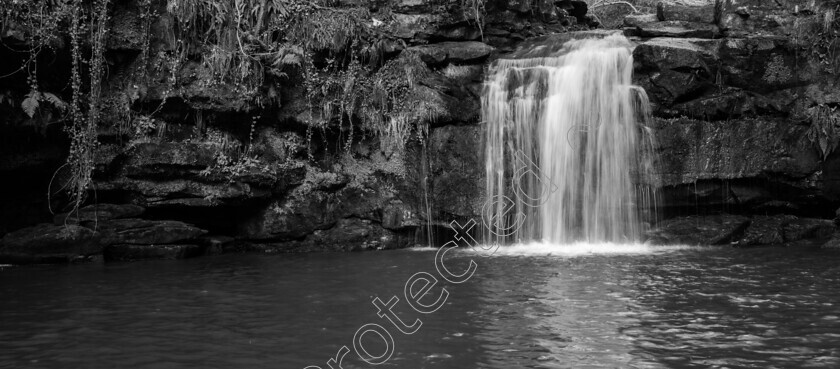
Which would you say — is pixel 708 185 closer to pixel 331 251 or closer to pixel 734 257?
pixel 734 257

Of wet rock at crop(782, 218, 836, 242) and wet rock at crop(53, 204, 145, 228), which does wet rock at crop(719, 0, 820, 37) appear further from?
wet rock at crop(53, 204, 145, 228)

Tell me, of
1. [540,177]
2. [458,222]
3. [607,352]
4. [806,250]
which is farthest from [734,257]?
[607,352]

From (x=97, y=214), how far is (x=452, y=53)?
731 cm

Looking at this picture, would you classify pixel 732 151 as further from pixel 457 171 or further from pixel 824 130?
pixel 457 171

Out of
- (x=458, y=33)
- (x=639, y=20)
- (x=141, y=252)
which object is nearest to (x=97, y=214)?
(x=141, y=252)

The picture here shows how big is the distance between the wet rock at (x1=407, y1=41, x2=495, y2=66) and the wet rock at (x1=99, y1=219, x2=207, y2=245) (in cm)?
564

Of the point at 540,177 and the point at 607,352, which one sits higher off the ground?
the point at 540,177

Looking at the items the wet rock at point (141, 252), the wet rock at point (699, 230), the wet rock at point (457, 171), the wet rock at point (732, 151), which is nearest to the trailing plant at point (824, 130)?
the wet rock at point (732, 151)

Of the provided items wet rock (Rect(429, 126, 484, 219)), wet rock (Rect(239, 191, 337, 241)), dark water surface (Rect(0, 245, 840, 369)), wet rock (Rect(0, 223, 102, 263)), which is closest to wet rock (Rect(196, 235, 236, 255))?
wet rock (Rect(239, 191, 337, 241))

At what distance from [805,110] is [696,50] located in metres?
2.34

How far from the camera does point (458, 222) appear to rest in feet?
43.4

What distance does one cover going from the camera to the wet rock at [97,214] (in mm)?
11789

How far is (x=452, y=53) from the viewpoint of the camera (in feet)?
46.3

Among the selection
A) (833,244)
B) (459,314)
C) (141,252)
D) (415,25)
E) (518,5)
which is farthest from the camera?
(518,5)
